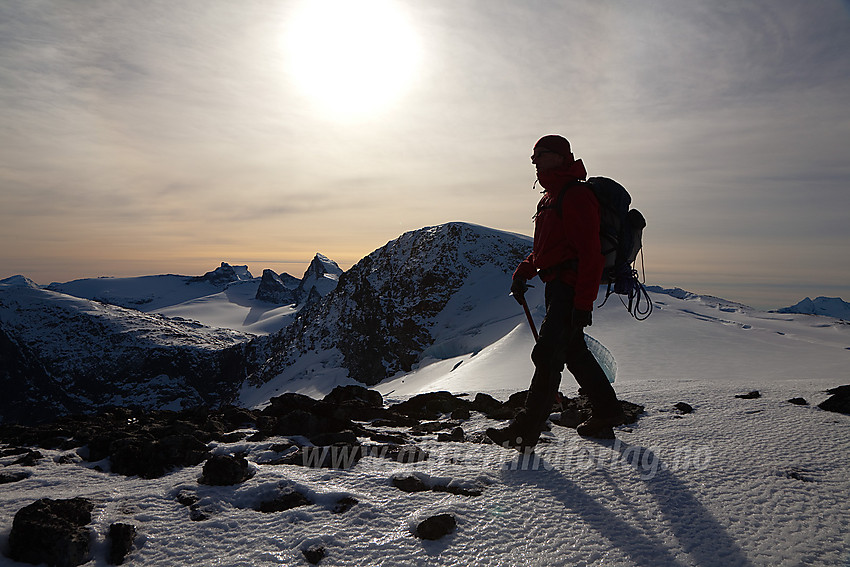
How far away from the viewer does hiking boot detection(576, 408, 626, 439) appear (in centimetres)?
417

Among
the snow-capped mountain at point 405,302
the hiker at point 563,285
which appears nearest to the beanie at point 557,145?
the hiker at point 563,285

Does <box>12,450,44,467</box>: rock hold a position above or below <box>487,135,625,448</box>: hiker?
below

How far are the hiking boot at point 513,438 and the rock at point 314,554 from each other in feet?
6.71

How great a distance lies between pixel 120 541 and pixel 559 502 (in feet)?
7.96

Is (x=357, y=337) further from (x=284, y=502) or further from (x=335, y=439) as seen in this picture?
(x=284, y=502)

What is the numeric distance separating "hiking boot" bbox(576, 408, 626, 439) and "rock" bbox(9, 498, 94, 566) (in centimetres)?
375

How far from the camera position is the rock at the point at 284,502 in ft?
9.19

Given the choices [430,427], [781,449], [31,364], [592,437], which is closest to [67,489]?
[430,427]

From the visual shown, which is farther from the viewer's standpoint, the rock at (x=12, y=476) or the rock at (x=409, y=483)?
the rock at (x=12, y=476)

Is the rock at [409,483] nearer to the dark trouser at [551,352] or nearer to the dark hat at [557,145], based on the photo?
the dark trouser at [551,352]

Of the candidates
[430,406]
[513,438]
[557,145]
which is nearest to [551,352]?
[513,438]

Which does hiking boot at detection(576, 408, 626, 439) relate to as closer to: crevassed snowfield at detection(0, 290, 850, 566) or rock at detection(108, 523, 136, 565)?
crevassed snowfield at detection(0, 290, 850, 566)

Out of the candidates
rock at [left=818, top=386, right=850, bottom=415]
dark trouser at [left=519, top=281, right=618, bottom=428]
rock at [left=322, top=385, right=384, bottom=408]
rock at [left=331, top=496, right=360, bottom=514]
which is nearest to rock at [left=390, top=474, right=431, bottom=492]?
rock at [left=331, top=496, right=360, bottom=514]

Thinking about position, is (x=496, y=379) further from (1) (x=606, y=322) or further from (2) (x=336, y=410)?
(1) (x=606, y=322)
